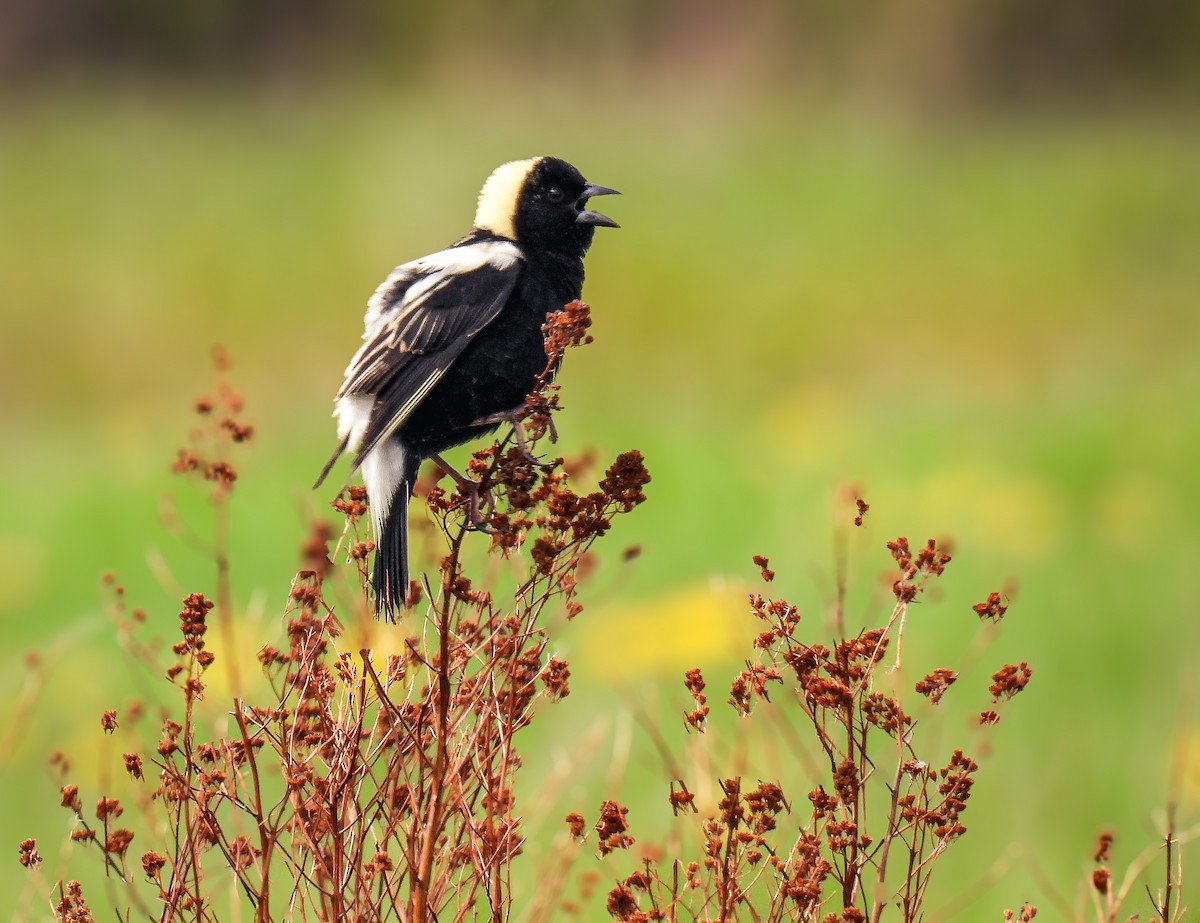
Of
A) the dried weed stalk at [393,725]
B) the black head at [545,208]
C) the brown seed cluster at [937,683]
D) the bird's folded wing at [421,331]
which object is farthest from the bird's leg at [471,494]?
the brown seed cluster at [937,683]

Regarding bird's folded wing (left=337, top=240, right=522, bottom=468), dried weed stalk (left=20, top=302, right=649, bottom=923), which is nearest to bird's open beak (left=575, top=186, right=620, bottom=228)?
bird's folded wing (left=337, top=240, right=522, bottom=468)

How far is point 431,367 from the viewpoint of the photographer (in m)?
2.85

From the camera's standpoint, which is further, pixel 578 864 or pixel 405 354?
pixel 578 864

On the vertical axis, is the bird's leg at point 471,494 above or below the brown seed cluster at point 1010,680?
above

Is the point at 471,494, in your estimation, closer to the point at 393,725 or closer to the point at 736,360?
the point at 393,725

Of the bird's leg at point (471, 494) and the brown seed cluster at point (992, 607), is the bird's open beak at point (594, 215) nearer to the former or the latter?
the bird's leg at point (471, 494)

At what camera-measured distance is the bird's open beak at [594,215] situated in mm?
3273

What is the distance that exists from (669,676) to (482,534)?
2394 millimetres

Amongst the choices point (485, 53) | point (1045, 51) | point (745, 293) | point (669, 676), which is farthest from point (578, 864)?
point (1045, 51)

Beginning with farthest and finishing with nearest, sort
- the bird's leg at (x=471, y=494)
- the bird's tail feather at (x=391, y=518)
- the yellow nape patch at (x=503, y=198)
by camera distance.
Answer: the yellow nape patch at (x=503, y=198) < the bird's tail feather at (x=391, y=518) < the bird's leg at (x=471, y=494)

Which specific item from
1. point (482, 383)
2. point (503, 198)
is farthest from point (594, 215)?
point (482, 383)

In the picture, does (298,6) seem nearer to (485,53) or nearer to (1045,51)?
(485,53)

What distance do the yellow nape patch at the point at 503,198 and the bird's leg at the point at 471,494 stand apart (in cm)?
63

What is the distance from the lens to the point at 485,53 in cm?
1355
